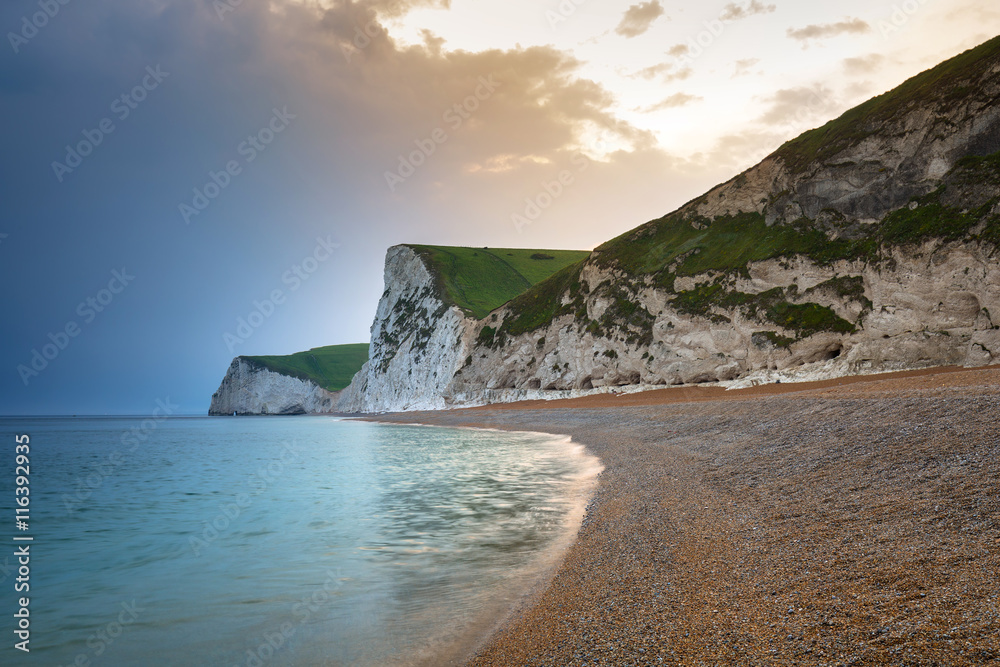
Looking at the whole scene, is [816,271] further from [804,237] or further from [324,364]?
[324,364]

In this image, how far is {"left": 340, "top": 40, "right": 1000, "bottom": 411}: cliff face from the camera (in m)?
29.3

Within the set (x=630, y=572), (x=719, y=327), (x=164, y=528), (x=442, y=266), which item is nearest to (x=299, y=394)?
(x=442, y=266)

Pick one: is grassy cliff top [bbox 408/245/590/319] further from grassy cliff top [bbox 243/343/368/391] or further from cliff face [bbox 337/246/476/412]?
grassy cliff top [bbox 243/343/368/391]

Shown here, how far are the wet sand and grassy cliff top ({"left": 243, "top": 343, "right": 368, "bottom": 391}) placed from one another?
139 meters

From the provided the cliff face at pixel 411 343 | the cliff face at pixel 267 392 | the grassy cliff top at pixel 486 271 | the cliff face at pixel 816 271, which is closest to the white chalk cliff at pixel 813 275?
the cliff face at pixel 816 271

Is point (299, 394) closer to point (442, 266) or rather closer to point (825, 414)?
point (442, 266)

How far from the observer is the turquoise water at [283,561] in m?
6.06

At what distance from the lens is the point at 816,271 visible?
37469mm

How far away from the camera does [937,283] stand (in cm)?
2934

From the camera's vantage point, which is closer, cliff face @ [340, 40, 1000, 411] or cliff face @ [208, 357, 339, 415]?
cliff face @ [340, 40, 1000, 411]

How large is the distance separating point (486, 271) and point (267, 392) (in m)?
77.7

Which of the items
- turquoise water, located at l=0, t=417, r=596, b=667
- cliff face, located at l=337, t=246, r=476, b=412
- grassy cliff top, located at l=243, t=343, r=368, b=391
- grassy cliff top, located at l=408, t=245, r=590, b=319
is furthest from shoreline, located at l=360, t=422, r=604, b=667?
grassy cliff top, located at l=243, t=343, r=368, b=391

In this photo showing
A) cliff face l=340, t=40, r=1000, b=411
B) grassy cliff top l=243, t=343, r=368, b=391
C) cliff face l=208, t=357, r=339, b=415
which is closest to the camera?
cliff face l=340, t=40, r=1000, b=411

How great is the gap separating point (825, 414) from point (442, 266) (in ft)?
283
